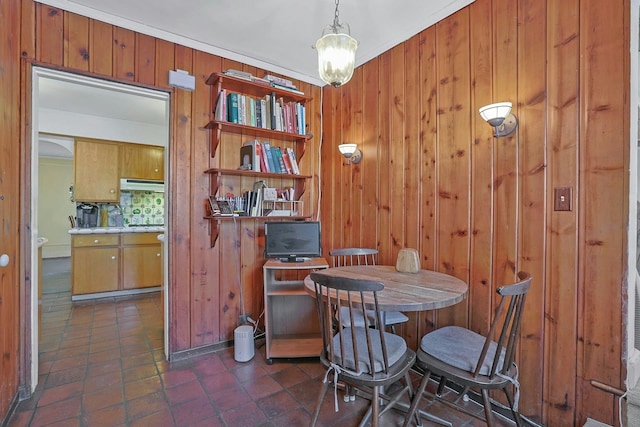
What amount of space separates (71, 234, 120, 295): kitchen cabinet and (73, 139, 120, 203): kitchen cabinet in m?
0.62

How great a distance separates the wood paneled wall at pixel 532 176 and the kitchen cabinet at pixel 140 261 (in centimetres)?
344

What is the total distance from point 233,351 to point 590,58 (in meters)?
3.00

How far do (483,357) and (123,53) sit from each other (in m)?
2.94

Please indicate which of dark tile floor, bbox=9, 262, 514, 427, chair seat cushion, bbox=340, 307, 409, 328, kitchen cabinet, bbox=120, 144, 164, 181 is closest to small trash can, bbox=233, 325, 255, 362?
dark tile floor, bbox=9, 262, 514, 427

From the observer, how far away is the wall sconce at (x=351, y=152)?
2.77 m

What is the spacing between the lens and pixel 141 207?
4.80m

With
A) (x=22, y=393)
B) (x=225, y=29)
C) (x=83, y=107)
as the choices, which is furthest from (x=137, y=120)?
(x=22, y=393)

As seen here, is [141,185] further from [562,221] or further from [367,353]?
[562,221]

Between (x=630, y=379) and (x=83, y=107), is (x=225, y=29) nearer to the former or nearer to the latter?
(x=83, y=107)

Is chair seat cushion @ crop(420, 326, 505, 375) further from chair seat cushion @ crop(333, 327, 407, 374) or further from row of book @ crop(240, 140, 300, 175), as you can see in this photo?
row of book @ crop(240, 140, 300, 175)

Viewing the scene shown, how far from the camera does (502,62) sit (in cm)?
182

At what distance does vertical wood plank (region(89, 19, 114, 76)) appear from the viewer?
7.01 ft

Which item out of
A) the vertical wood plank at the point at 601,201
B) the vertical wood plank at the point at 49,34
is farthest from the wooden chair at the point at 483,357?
the vertical wood plank at the point at 49,34

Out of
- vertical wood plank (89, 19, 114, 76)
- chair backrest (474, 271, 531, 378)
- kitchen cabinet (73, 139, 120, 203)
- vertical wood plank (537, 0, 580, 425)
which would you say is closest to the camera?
chair backrest (474, 271, 531, 378)
